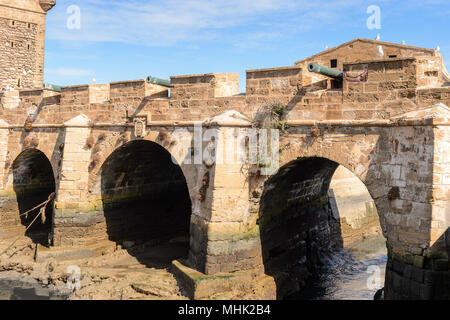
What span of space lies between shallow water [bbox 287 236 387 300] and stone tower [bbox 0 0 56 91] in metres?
16.6

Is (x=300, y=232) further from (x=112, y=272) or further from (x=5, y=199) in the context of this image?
(x=5, y=199)

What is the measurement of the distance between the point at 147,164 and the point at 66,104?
3467mm

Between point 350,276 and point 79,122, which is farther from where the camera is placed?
point 79,122

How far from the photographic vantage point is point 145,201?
14438 millimetres

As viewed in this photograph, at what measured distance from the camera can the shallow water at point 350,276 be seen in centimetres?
1080

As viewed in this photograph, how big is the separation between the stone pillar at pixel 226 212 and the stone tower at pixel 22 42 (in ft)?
47.5

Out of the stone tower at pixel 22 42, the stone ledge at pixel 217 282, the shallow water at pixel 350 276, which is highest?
the stone tower at pixel 22 42

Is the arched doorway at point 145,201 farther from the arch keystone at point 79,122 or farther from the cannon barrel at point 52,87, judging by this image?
the cannon barrel at point 52,87

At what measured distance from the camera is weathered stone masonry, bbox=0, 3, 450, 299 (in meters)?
6.77

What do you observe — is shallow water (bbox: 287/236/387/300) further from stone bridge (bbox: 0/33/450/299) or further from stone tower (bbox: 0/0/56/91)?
stone tower (bbox: 0/0/56/91)

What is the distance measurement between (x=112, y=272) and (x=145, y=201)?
153 inches

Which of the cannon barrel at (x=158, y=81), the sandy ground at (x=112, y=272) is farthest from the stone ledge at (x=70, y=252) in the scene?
the cannon barrel at (x=158, y=81)

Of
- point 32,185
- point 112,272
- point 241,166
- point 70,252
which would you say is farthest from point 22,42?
point 241,166

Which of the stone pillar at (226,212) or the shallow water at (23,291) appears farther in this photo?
the shallow water at (23,291)
